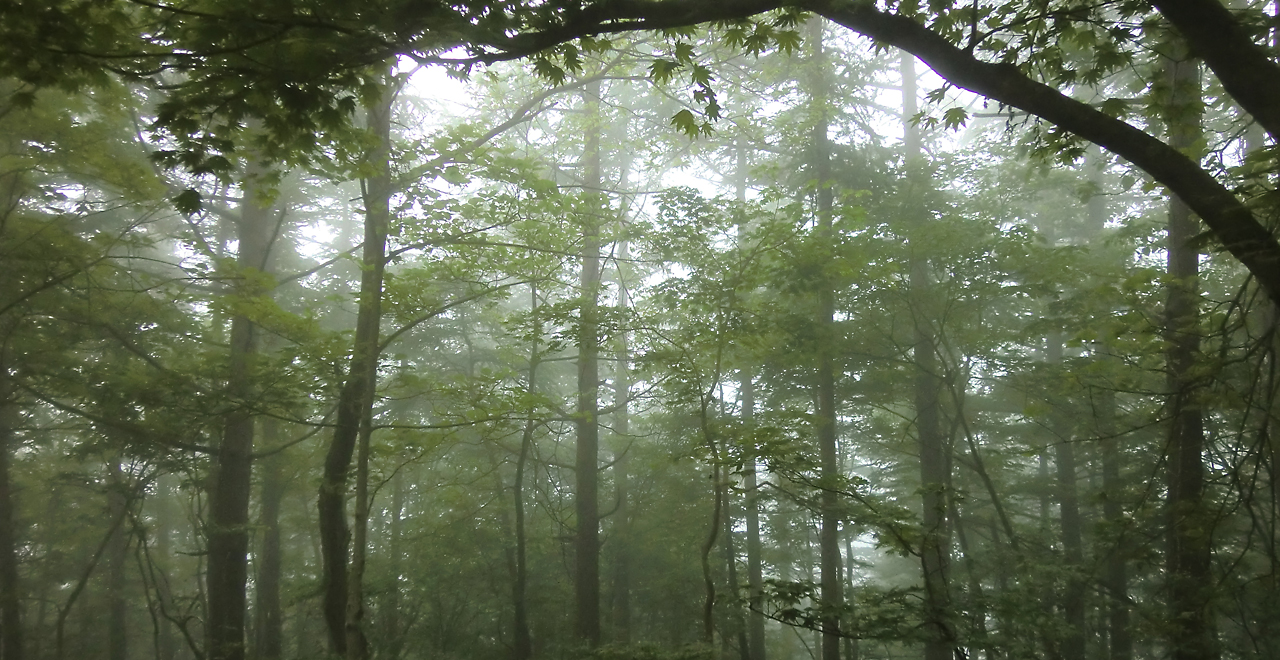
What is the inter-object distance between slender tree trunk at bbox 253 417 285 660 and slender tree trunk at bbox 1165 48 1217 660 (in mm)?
12393

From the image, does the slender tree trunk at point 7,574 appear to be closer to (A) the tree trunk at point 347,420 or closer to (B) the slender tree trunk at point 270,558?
(B) the slender tree trunk at point 270,558

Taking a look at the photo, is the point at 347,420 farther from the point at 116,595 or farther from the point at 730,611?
the point at 116,595

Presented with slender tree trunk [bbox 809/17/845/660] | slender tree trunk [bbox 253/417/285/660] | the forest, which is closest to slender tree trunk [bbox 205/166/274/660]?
the forest

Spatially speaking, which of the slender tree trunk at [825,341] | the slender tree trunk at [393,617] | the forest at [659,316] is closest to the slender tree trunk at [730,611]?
the forest at [659,316]

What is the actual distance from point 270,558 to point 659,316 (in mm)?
10439

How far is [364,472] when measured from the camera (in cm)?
691

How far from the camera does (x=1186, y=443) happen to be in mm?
6957

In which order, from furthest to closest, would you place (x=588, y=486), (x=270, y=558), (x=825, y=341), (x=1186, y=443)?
1. (x=270, y=558)
2. (x=588, y=486)
3. (x=825, y=341)
4. (x=1186, y=443)

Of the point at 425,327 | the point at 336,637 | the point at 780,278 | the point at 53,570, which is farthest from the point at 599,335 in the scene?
the point at 53,570

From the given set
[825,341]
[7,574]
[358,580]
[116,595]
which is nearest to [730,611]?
[825,341]

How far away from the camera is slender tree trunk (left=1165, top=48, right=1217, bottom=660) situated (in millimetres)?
4680

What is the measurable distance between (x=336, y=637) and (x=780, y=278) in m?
6.98

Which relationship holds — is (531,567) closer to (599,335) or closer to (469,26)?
(599,335)

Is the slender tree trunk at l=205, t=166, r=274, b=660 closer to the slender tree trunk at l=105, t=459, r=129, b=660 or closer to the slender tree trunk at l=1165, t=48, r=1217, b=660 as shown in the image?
the slender tree trunk at l=105, t=459, r=129, b=660
